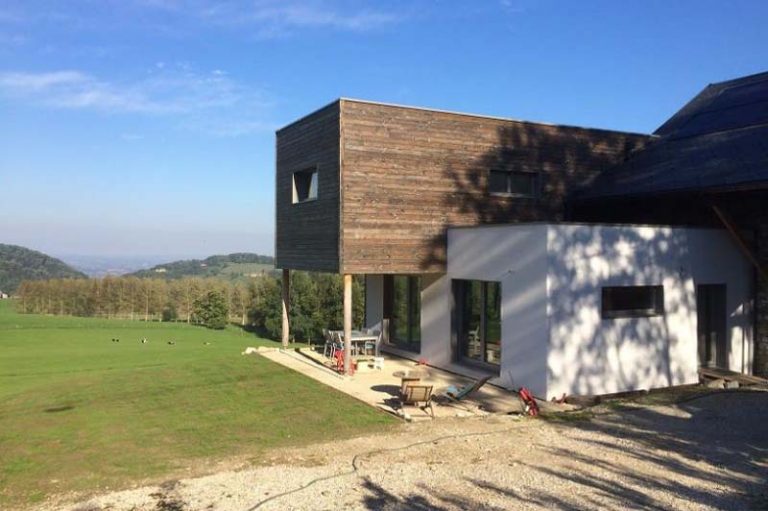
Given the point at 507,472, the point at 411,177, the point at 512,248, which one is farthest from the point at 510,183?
the point at 507,472

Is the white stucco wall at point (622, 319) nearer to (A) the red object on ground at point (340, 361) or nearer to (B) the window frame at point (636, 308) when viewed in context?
(B) the window frame at point (636, 308)

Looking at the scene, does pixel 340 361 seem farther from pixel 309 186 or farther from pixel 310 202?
pixel 309 186

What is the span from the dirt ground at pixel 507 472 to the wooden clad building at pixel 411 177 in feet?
16.2

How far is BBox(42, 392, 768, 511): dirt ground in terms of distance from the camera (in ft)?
19.2

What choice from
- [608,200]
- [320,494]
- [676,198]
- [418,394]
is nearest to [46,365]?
[418,394]

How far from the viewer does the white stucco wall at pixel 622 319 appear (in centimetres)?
1049

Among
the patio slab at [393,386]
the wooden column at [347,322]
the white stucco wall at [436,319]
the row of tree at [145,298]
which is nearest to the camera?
the patio slab at [393,386]

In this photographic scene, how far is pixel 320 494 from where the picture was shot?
6059mm

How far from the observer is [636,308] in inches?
448

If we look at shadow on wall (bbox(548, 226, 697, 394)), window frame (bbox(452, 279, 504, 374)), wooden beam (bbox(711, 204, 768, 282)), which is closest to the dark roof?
wooden beam (bbox(711, 204, 768, 282))

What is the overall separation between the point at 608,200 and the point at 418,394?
7.63 meters

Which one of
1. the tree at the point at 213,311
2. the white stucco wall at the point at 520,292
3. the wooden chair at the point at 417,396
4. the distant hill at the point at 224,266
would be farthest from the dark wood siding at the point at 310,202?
the distant hill at the point at 224,266

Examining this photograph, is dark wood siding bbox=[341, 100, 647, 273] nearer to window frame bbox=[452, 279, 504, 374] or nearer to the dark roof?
window frame bbox=[452, 279, 504, 374]

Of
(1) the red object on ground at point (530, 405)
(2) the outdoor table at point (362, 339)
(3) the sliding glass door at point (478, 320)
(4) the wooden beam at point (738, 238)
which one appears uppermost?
(4) the wooden beam at point (738, 238)
